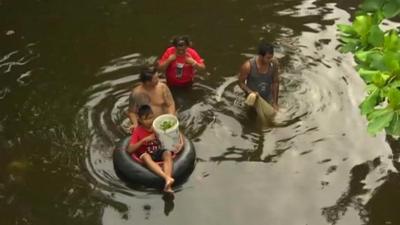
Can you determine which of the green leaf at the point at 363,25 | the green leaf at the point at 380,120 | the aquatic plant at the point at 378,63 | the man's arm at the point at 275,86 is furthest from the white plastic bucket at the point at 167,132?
the green leaf at the point at 380,120

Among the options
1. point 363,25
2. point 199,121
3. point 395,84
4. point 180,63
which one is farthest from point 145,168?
point 395,84

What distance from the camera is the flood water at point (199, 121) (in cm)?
722

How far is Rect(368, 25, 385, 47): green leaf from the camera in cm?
395

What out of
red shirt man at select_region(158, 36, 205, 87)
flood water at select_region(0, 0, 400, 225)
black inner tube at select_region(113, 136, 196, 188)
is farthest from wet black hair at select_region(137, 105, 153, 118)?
red shirt man at select_region(158, 36, 205, 87)

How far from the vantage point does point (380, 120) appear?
3.58 meters

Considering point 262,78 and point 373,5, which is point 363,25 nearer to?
point 373,5

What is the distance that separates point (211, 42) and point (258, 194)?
154 inches

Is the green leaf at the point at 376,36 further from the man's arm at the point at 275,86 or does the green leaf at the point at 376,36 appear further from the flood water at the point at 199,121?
the man's arm at the point at 275,86

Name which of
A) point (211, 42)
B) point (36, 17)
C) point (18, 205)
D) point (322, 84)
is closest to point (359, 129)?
point (322, 84)

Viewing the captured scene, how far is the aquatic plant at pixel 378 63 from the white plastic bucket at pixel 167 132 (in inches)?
130

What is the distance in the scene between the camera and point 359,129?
8.42 meters

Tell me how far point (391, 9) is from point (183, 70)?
5.27 m

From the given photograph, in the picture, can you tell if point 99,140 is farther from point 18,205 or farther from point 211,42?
point 211,42

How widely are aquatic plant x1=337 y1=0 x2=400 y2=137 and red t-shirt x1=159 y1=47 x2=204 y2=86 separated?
470cm
